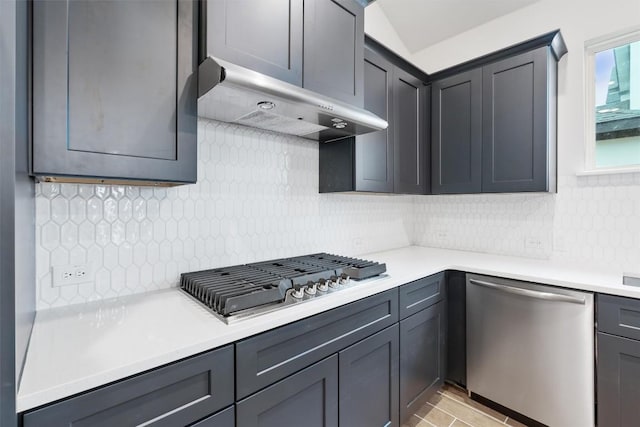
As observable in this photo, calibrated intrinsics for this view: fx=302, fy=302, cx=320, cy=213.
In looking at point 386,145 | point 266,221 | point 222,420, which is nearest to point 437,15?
point 386,145

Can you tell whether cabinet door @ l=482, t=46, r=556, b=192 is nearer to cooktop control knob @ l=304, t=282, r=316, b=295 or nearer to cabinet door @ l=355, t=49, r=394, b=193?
cabinet door @ l=355, t=49, r=394, b=193

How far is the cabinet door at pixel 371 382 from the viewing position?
138 cm

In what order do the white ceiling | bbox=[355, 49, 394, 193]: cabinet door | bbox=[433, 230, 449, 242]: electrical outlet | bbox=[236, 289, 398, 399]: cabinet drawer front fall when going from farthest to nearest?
bbox=[433, 230, 449, 242]: electrical outlet
the white ceiling
bbox=[355, 49, 394, 193]: cabinet door
bbox=[236, 289, 398, 399]: cabinet drawer front

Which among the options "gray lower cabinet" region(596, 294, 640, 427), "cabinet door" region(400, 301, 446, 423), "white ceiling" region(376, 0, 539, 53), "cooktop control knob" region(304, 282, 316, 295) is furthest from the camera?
"white ceiling" region(376, 0, 539, 53)

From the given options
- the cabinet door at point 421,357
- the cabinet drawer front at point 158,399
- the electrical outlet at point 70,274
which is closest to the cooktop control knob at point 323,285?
the cabinet drawer front at point 158,399

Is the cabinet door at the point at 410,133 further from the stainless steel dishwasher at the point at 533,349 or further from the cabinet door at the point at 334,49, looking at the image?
the stainless steel dishwasher at the point at 533,349

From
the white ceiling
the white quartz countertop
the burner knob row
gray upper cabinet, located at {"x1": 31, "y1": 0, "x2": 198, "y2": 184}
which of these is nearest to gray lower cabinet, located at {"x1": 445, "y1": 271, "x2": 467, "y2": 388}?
the white quartz countertop

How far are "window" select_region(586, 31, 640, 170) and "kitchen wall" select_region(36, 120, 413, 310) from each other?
1.74m

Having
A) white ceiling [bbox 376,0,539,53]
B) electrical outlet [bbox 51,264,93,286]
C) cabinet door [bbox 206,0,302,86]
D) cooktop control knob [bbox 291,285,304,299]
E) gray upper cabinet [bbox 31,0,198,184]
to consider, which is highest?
white ceiling [bbox 376,0,539,53]

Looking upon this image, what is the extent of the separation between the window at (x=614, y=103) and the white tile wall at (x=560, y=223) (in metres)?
0.17

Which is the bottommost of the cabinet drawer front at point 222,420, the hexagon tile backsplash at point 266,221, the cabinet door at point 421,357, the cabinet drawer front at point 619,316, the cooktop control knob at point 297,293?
the cabinet door at point 421,357

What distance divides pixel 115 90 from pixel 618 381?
2.59m

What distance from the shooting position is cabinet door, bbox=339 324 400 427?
1.38 metres

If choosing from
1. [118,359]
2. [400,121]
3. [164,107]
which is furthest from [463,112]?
[118,359]
